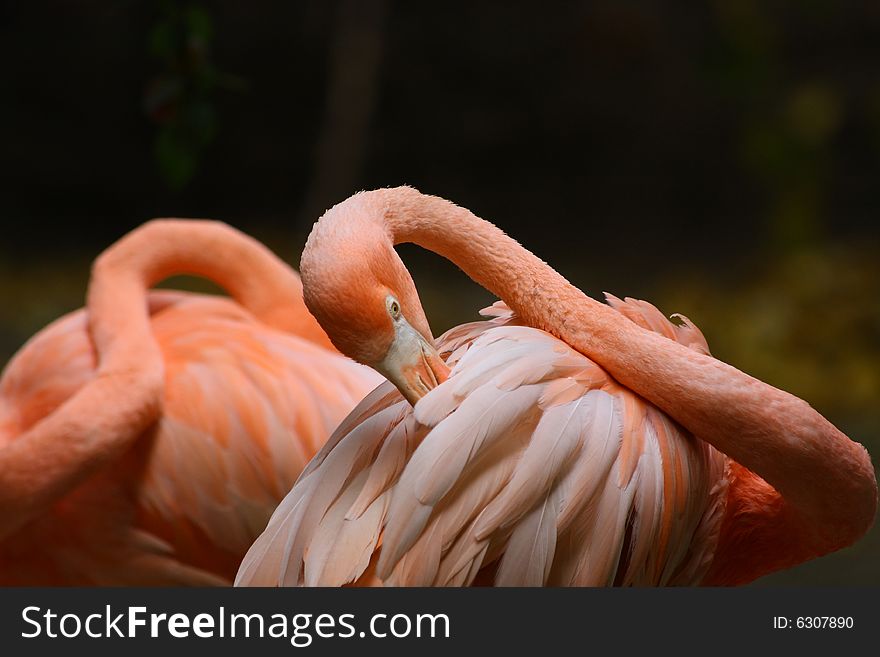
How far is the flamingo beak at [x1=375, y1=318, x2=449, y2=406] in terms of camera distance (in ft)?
5.38

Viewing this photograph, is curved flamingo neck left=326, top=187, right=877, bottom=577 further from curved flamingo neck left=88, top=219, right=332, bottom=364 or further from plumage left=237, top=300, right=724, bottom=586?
curved flamingo neck left=88, top=219, right=332, bottom=364

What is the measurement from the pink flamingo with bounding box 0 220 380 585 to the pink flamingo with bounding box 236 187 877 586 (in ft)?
2.60

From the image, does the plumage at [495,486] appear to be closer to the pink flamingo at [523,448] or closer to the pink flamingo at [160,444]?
the pink flamingo at [523,448]

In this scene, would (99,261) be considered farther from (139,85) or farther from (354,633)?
(139,85)

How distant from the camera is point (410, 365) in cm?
165

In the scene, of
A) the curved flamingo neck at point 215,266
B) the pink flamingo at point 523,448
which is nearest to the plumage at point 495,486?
the pink flamingo at point 523,448

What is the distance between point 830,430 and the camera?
179 cm

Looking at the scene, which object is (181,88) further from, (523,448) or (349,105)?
(349,105)

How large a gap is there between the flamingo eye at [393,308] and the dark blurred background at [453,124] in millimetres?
5271

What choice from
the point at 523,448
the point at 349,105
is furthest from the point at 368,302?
the point at 349,105

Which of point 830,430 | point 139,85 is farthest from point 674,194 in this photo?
point 830,430

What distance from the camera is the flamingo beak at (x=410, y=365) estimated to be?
164 centimetres

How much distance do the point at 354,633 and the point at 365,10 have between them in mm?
6152

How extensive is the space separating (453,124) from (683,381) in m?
5.99
